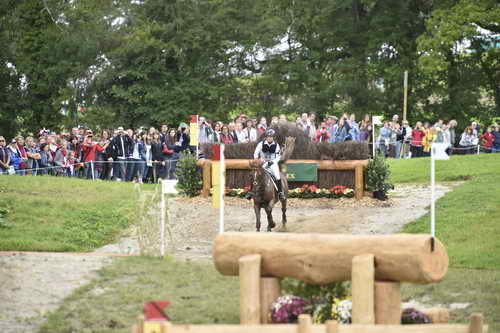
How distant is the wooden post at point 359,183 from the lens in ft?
83.4

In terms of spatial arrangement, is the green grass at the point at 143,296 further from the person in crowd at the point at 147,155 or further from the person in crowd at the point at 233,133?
the person in crowd at the point at 233,133

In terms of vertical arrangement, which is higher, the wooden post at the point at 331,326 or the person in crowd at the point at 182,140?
the person in crowd at the point at 182,140

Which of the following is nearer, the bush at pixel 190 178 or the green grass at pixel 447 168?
the bush at pixel 190 178

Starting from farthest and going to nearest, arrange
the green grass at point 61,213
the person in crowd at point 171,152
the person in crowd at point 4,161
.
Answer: the person in crowd at point 171,152, the person in crowd at point 4,161, the green grass at point 61,213

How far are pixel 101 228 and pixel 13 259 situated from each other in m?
5.45

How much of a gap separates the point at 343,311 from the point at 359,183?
16237mm

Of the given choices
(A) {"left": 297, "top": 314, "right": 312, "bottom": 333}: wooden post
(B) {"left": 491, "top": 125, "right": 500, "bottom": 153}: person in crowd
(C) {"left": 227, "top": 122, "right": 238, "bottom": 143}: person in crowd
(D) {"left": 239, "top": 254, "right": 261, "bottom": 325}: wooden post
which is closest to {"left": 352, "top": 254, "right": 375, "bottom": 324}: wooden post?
(A) {"left": 297, "top": 314, "right": 312, "bottom": 333}: wooden post

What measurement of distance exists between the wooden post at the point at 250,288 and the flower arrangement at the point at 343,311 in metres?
0.86

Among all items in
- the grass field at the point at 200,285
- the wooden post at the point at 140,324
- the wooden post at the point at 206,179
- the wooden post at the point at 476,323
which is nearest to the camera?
the wooden post at the point at 140,324

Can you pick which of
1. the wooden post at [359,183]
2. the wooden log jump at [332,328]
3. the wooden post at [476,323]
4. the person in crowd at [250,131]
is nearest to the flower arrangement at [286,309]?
the wooden log jump at [332,328]

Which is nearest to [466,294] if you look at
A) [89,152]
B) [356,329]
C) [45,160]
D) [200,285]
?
[200,285]

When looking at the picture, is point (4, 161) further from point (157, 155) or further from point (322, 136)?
point (322, 136)

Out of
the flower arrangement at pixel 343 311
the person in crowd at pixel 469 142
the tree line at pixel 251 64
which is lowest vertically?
the flower arrangement at pixel 343 311

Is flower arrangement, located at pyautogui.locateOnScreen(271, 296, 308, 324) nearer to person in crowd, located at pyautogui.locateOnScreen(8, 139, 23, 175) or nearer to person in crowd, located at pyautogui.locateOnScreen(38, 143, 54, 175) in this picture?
person in crowd, located at pyautogui.locateOnScreen(8, 139, 23, 175)
